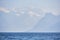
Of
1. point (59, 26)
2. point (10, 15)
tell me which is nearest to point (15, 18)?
point (10, 15)

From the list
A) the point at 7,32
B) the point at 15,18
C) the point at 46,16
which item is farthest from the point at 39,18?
the point at 7,32

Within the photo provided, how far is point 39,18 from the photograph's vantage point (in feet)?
7.50

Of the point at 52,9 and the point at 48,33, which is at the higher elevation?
the point at 52,9

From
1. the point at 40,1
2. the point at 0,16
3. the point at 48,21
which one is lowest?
the point at 48,21

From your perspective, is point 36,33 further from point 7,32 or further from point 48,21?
point 7,32

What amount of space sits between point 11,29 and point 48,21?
2.23 feet

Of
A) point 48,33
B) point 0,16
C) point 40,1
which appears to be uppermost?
point 40,1

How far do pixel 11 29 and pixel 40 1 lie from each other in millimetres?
725

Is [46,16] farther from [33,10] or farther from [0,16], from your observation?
[0,16]

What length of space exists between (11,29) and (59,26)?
87cm

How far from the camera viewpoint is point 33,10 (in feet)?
7.45

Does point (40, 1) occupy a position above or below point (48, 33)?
above

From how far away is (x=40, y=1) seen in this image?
2.29 metres

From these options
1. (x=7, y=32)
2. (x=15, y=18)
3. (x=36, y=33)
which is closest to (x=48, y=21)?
(x=36, y=33)
